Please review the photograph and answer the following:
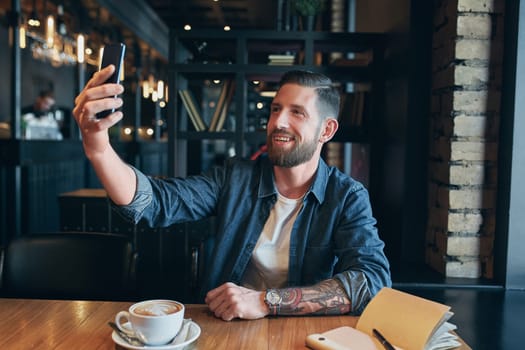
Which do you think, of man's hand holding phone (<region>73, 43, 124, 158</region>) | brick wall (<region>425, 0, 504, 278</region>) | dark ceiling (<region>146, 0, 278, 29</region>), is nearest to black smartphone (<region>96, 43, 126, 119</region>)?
man's hand holding phone (<region>73, 43, 124, 158</region>)

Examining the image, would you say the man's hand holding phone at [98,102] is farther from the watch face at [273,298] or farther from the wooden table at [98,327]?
the watch face at [273,298]

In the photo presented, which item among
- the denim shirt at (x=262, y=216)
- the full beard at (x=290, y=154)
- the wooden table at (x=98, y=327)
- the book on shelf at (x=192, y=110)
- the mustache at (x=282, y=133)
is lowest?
the wooden table at (x=98, y=327)

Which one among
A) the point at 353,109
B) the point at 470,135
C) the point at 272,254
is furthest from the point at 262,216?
the point at 353,109

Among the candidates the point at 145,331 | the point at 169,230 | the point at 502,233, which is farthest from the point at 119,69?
the point at 169,230

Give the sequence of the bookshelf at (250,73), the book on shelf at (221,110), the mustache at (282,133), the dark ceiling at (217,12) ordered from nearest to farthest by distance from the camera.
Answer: the mustache at (282,133) < the bookshelf at (250,73) < the book on shelf at (221,110) < the dark ceiling at (217,12)

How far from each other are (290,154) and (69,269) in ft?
2.57

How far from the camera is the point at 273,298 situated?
3.89 ft

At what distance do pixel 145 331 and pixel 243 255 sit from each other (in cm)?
62

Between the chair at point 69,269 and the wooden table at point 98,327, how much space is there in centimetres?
30

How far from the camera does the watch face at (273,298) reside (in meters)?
1.18

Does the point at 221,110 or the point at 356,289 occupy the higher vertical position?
the point at 221,110

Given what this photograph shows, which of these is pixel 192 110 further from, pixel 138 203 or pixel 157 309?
pixel 157 309

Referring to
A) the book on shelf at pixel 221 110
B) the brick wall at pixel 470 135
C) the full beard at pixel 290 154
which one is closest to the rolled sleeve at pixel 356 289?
the full beard at pixel 290 154

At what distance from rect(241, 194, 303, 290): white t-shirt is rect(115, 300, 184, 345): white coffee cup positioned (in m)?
0.57
